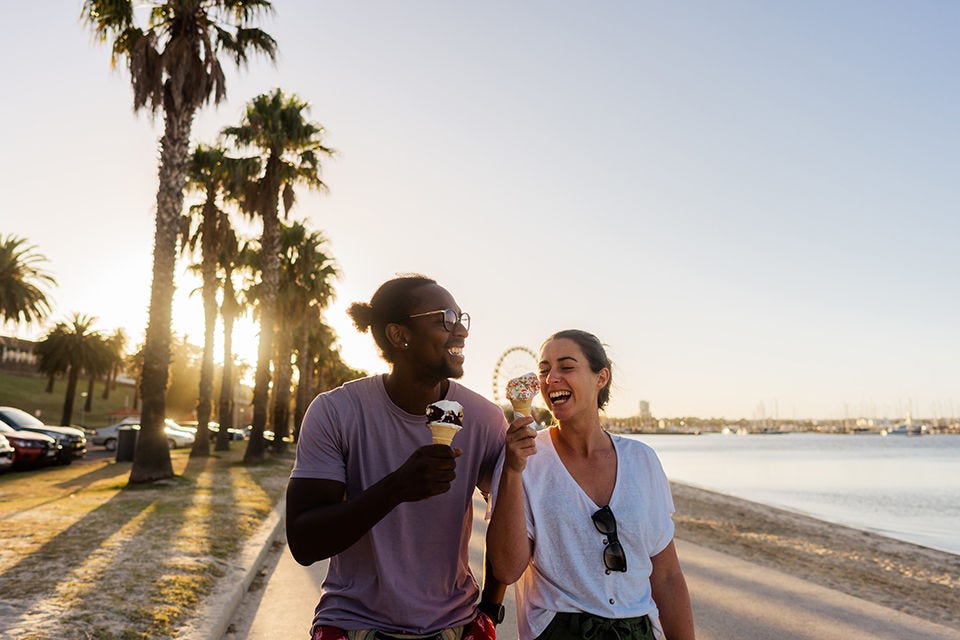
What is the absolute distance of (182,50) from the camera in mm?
17719

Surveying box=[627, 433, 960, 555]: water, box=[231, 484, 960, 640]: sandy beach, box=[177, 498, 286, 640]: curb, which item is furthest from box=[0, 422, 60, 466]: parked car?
box=[627, 433, 960, 555]: water

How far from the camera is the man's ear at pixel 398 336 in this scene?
2514 mm

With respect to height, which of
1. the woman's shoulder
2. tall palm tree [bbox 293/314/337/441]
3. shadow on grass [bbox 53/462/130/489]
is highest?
tall palm tree [bbox 293/314/337/441]

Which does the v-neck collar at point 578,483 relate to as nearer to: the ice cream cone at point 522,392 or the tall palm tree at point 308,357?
the ice cream cone at point 522,392

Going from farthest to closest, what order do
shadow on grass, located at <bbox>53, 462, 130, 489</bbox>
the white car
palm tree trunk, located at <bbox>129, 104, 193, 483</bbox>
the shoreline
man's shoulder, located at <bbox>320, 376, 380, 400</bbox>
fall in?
the white car → shadow on grass, located at <bbox>53, 462, 130, 489</bbox> → palm tree trunk, located at <bbox>129, 104, 193, 483</bbox> → the shoreline → man's shoulder, located at <bbox>320, 376, 380, 400</bbox>

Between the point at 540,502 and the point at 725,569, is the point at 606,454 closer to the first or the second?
the point at 540,502

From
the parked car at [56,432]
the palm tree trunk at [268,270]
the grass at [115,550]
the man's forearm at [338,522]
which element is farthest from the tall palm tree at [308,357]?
the man's forearm at [338,522]

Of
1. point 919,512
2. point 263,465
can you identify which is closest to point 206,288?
point 263,465

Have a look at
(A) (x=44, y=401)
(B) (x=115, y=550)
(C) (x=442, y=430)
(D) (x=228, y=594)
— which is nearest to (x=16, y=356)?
(A) (x=44, y=401)

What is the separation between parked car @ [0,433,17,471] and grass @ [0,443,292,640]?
1533 millimetres

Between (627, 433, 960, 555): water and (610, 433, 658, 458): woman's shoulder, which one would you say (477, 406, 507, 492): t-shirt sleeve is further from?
(627, 433, 960, 555): water

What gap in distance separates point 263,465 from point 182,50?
1496 cm

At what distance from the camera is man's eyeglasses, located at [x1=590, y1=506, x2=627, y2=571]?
110 inches

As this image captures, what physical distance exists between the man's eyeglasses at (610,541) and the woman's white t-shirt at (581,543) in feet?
0.08
